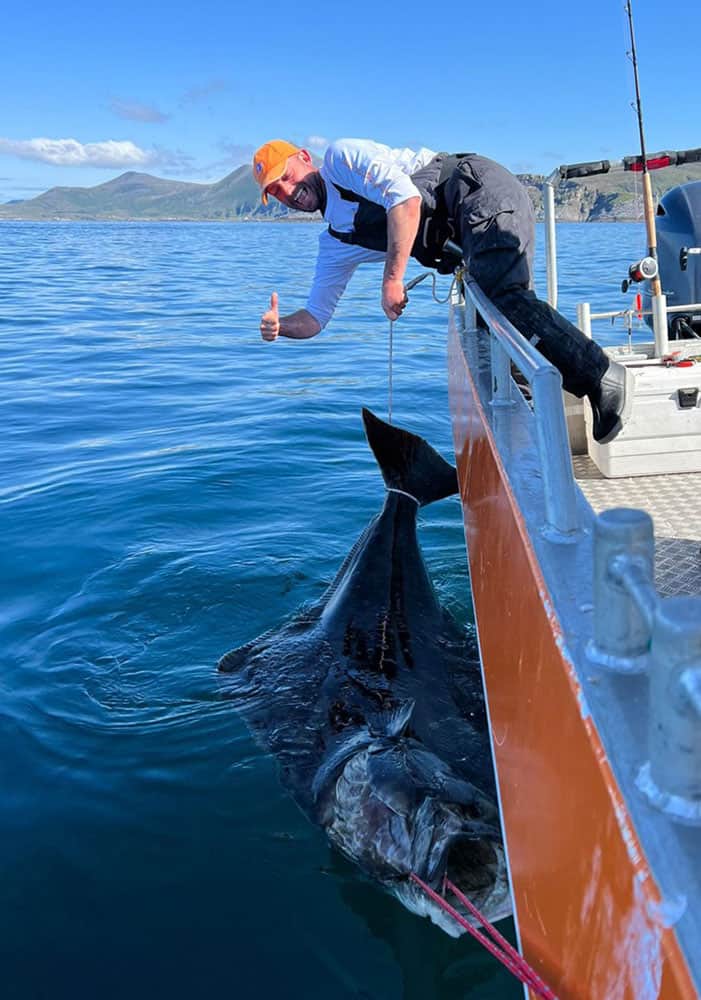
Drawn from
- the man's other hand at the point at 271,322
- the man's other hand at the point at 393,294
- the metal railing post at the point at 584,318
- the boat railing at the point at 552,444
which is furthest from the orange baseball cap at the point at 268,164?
Result: the metal railing post at the point at 584,318

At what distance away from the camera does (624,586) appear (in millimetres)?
1521

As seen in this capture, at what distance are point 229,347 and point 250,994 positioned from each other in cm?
1505

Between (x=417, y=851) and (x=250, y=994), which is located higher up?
(x=417, y=851)

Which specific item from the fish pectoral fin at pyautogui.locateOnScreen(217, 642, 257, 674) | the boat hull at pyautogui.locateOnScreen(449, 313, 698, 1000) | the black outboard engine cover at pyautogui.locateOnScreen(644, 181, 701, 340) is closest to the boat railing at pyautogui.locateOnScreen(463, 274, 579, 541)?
the boat hull at pyautogui.locateOnScreen(449, 313, 698, 1000)

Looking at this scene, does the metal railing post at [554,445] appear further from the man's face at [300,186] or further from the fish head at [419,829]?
the man's face at [300,186]

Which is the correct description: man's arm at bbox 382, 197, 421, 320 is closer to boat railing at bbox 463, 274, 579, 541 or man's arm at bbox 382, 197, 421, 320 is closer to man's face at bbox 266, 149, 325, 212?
man's face at bbox 266, 149, 325, 212

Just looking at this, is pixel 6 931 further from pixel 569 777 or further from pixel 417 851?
pixel 569 777

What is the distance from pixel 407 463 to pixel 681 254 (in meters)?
4.69

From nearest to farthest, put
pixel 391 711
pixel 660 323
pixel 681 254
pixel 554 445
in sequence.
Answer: pixel 554 445
pixel 391 711
pixel 660 323
pixel 681 254

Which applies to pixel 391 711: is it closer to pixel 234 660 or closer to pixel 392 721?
pixel 392 721

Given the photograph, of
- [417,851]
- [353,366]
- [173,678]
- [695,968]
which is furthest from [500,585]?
[353,366]

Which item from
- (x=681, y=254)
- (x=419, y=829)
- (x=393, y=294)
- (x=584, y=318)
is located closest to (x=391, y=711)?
(x=419, y=829)

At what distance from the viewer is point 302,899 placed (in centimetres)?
335

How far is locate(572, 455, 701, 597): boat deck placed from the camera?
13.4ft
